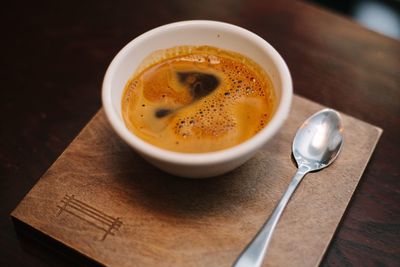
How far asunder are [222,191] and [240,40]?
0.32m

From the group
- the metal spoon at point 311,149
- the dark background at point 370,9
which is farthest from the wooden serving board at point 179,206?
the dark background at point 370,9

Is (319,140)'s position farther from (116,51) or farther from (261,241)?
(116,51)

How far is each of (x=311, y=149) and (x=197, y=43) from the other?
33cm

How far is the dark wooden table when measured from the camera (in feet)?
3.64

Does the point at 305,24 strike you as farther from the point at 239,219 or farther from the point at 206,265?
the point at 206,265

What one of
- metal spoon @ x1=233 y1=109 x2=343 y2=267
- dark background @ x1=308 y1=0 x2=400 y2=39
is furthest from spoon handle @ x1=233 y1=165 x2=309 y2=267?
dark background @ x1=308 y1=0 x2=400 y2=39

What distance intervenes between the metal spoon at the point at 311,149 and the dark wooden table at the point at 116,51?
0.37 ft

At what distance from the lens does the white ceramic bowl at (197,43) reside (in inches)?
37.5

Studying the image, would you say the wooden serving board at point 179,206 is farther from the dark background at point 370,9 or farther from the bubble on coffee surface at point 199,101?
the dark background at point 370,9

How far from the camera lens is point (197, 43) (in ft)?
3.86

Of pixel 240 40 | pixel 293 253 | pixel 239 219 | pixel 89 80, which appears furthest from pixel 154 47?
pixel 293 253

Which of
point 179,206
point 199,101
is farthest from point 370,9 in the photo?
point 179,206

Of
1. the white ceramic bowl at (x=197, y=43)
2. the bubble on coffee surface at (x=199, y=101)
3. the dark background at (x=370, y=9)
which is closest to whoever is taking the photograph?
the white ceramic bowl at (x=197, y=43)

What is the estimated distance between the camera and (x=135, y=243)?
39.4 inches
